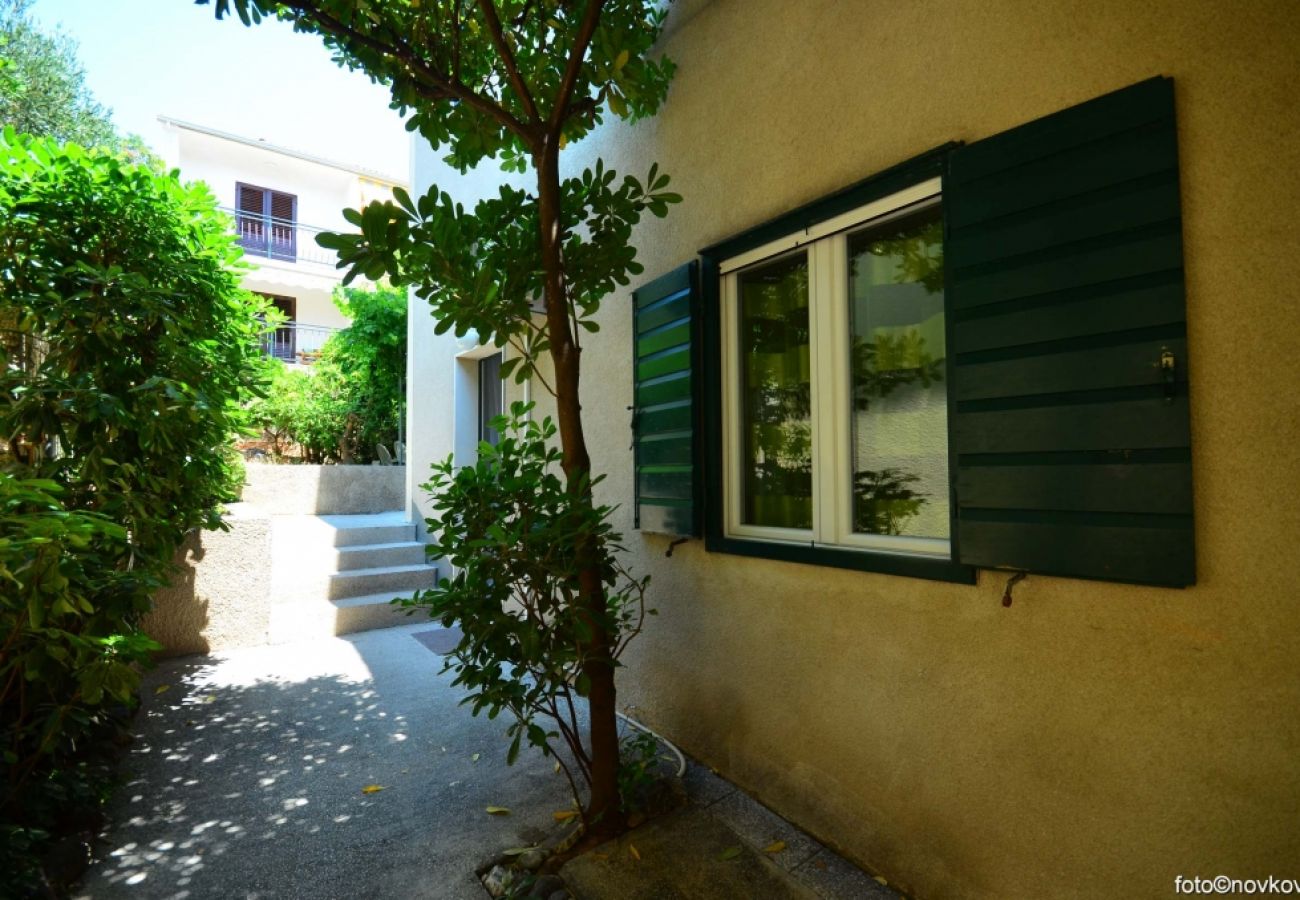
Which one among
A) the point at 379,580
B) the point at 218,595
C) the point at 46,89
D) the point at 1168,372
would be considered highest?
the point at 46,89

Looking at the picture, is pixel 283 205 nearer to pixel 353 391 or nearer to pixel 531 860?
pixel 353 391

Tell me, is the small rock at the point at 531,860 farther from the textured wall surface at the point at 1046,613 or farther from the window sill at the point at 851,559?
the window sill at the point at 851,559

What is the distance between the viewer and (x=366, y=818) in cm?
263

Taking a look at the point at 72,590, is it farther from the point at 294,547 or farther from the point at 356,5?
the point at 294,547

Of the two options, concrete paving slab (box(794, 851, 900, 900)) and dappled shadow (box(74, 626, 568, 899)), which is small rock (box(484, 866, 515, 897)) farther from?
concrete paving slab (box(794, 851, 900, 900))

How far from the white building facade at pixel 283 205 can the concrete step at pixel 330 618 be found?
10.6m

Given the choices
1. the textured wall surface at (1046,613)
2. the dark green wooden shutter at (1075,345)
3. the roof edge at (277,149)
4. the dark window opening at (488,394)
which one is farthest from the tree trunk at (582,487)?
the roof edge at (277,149)

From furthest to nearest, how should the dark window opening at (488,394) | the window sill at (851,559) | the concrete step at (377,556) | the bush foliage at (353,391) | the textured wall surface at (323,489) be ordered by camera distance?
the bush foliage at (353,391)
the textured wall surface at (323,489)
the dark window opening at (488,394)
the concrete step at (377,556)
the window sill at (851,559)

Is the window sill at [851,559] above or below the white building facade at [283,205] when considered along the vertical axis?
below

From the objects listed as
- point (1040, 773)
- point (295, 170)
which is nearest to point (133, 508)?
point (1040, 773)

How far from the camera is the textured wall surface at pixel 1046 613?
4.60ft

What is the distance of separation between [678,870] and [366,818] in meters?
1.49

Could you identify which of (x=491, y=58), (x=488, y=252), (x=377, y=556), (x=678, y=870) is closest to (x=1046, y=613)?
(x=678, y=870)

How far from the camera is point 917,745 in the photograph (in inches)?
80.1
